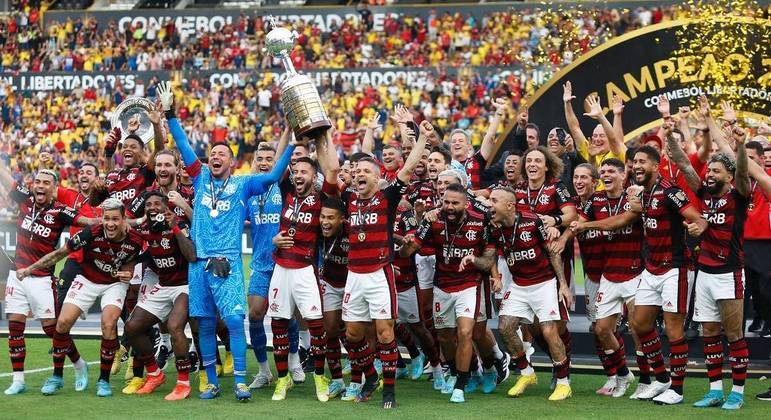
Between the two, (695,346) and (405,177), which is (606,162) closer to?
(405,177)

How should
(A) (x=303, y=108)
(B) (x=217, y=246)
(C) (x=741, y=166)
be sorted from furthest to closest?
(B) (x=217, y=246), (A) (x=303, y=108), (C) (x=741, y=166)

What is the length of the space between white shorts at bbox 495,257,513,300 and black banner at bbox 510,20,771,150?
4575 mm

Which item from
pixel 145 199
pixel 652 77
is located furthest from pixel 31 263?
pixel 652 77

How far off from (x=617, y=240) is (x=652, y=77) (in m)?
5.55

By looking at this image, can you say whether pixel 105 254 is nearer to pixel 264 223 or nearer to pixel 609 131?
pixel 264 223

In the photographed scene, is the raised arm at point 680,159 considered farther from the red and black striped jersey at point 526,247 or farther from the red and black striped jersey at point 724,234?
the red and black striped jersey at point 526,247

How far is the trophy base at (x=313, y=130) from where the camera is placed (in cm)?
995

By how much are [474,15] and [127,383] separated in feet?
85.5

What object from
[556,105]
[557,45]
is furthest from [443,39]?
[556,105]

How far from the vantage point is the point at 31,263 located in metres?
11.1

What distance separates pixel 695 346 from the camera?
12648mm

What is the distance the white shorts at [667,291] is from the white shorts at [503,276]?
51.8 inches

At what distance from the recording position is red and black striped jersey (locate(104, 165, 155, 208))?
479 inches

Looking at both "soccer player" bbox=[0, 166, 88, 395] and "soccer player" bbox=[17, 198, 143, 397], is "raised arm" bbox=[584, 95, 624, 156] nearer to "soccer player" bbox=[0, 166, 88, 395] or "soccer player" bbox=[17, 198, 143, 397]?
"soccer player" bbox=[17, 198, 143, 397]
